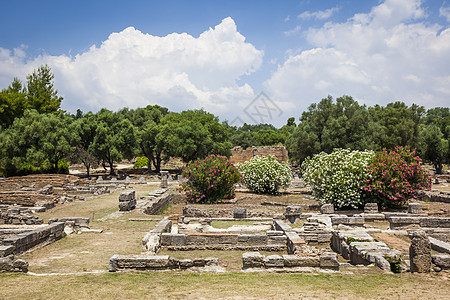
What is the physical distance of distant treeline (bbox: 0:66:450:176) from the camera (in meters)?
36.6

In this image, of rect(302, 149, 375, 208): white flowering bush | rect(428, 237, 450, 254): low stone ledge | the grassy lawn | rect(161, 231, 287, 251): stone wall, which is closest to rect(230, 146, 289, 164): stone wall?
rect(302, 149, 375, 208): white flowering bush

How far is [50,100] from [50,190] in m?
27.3

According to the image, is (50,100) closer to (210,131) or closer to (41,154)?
(41,154)

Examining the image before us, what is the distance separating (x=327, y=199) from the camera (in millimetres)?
17844

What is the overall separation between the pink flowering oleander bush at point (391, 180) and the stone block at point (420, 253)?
9.51 metres

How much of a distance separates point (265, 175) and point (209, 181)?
15.6 feet

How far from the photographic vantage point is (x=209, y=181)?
20047 millimetres

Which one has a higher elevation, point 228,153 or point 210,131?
point 210,131

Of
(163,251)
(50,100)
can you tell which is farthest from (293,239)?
(50,100)

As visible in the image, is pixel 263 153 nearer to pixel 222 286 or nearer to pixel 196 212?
pixel 196 212

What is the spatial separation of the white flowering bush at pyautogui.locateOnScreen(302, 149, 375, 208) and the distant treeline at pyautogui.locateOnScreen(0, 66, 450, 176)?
1726cm

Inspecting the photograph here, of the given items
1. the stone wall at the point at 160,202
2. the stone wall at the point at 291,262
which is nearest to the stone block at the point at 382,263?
the stone wall at the point at 291,262

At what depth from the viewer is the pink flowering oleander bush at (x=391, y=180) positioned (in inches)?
674

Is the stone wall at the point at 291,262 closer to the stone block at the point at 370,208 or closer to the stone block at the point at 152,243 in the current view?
the stone block at the point at 152,243
